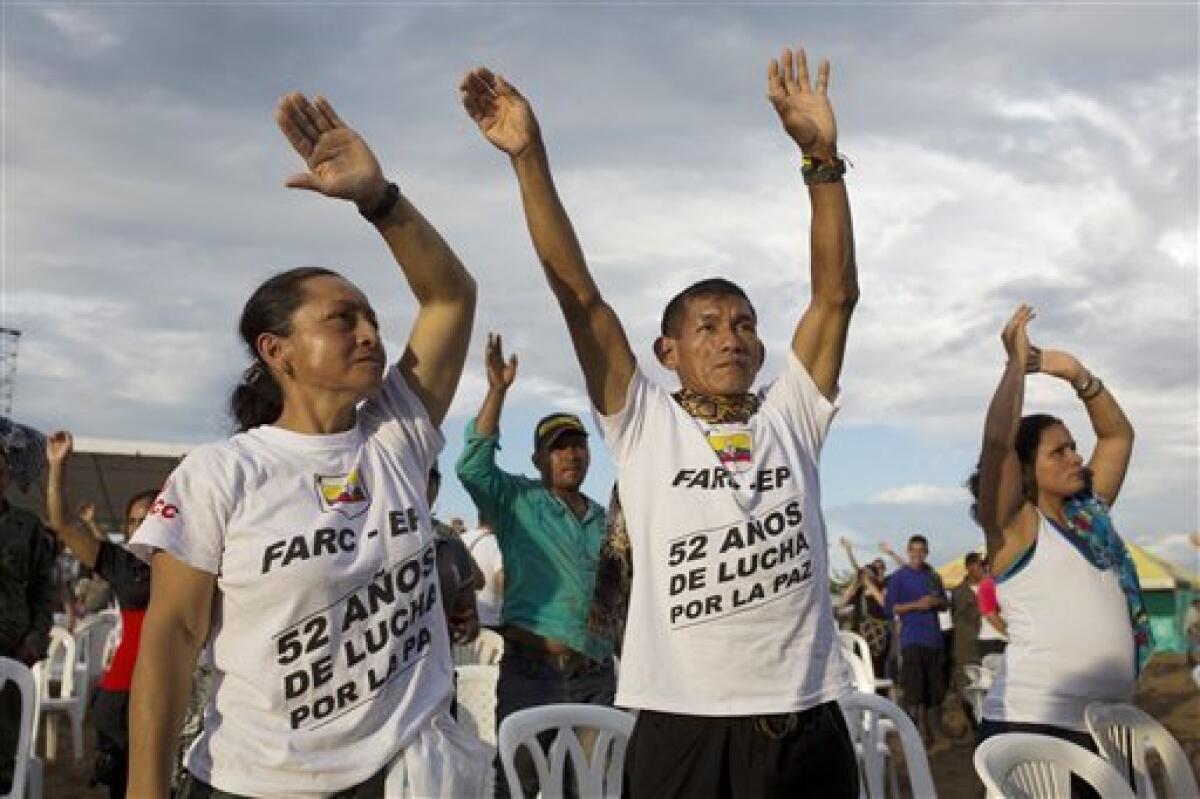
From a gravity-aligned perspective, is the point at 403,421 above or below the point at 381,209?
below

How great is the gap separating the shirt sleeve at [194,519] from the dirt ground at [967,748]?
24.0 feet

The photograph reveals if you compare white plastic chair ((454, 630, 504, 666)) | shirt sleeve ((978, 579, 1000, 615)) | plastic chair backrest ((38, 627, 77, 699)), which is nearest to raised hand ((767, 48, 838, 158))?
white plastic chair ((454, 630, 504, 666))

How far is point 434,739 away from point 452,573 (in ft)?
8.38

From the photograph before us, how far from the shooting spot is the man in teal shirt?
5.47 meters

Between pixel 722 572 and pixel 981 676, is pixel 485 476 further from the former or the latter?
pixel 981 676

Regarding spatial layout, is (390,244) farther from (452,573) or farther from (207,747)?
(452,573)

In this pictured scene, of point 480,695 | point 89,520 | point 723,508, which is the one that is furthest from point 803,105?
point 89,520

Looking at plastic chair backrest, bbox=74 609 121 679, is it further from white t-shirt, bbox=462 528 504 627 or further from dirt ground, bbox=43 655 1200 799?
white t-shirt, bbox=462 528 504 627

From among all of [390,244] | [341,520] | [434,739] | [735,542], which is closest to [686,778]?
[735,542]

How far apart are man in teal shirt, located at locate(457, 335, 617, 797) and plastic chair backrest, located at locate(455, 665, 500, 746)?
0.52 metres

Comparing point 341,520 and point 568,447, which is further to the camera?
point 568,447

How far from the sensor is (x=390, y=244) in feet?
9.53

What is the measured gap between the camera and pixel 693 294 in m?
3.60

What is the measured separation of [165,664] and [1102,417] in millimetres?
3512
